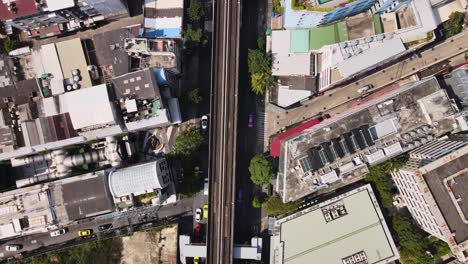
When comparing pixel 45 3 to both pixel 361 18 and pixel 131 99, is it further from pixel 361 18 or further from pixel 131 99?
pixel 361 18

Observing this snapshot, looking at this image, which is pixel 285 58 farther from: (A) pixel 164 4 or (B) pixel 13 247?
(B) pixel 13 247

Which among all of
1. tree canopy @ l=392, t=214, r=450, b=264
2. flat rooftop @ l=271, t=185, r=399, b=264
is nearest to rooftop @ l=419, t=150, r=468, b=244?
tree canopy @ l=392, t=214, r=450, b=264

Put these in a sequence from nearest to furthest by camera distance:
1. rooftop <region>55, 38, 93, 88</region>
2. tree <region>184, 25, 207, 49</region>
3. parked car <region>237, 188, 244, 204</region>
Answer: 1. tree <region>184, 25, 207, 49</region>
2. rooftop <region>55, 38, 93, 88</region>
3. parked car <region>237, 188, 244, 204</region>

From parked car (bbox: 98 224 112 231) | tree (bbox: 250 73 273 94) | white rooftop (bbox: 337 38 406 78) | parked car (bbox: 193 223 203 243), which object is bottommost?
parked car (bbox: 193 223 203 243)

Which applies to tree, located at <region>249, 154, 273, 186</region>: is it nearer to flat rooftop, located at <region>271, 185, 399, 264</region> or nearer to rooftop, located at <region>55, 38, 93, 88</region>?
flat rooftop, located at <region>271, 185, 399, 264</region>

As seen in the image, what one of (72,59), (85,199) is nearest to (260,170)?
(85,199)

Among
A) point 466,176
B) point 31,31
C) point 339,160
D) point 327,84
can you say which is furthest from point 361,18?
point 31,31
